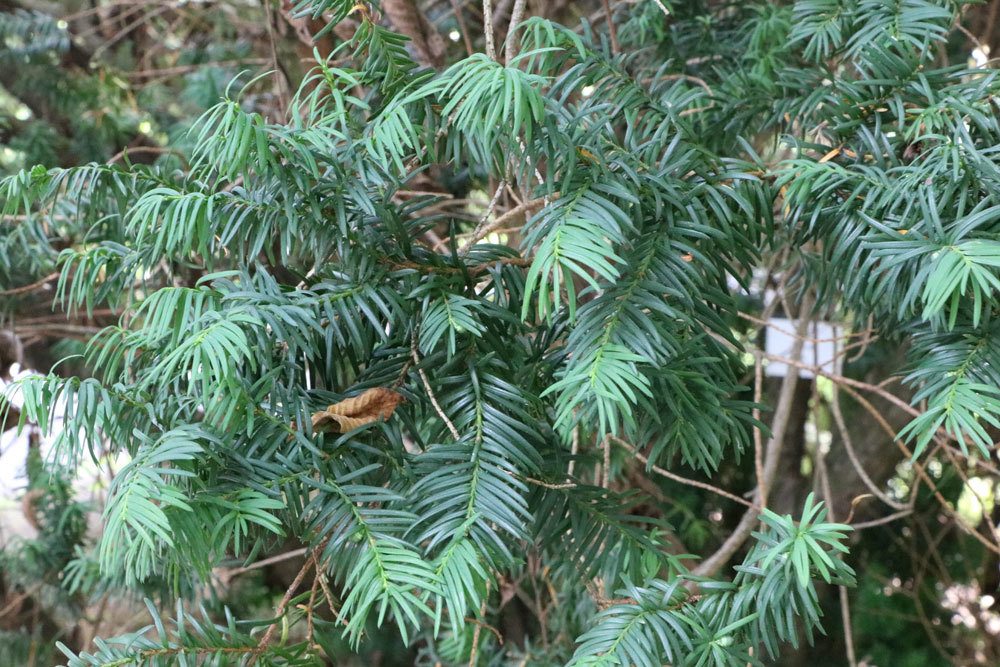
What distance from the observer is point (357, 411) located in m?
0.47

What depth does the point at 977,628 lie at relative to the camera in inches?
65.2

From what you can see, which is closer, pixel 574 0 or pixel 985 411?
pixel 985 411

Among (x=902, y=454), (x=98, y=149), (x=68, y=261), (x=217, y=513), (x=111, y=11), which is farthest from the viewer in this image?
(x=111, y=11)

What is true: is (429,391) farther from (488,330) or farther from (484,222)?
(484,222)

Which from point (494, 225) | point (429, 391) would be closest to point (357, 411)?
point (429, 391)

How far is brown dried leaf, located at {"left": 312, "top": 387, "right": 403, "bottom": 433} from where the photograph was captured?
0.46 m

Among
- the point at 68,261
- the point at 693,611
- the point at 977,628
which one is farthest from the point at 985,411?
the point at 977,628

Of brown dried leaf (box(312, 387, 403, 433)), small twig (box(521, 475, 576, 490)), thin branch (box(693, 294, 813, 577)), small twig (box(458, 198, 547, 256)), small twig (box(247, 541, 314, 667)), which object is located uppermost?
small twig (box(458, 198, 547, 256))

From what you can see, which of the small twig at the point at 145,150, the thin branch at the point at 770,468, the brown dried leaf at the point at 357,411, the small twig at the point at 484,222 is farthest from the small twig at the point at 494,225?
the thin branch at the point at 770,468

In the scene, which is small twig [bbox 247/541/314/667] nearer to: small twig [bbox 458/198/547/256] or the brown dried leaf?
the brown dried leaf

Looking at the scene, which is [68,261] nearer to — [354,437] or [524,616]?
[354,437]

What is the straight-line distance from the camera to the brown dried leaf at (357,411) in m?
0.46

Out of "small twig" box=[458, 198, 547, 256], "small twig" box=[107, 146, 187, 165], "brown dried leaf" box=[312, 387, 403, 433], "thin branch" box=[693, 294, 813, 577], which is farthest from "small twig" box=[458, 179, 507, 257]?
"thin branch" box=[693, 294, 813, 577]

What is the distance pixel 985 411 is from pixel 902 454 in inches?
42.2
